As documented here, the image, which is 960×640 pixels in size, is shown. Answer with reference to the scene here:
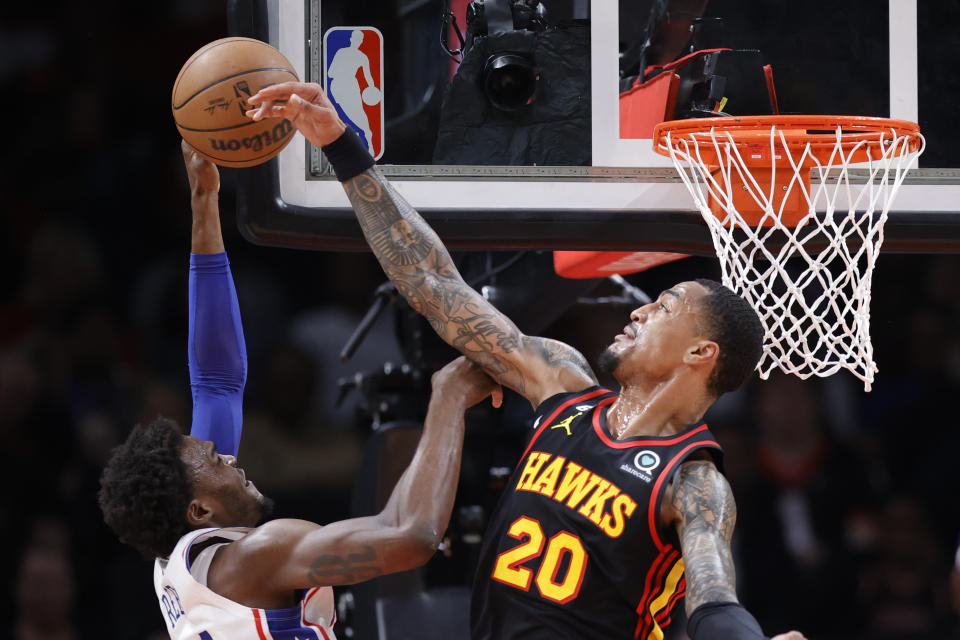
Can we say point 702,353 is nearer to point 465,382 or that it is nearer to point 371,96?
point 465,382

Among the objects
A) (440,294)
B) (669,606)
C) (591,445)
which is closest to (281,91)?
(440,294)

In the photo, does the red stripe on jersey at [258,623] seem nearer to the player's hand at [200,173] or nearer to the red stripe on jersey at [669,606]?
the red stripe on jersey at [669,606]

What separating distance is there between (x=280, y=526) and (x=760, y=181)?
1.64 meters

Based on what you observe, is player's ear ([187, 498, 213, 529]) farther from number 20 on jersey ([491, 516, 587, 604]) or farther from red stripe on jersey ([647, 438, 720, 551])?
red stripe on jersey ([647, 438, 720, 551])

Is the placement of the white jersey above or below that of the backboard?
below

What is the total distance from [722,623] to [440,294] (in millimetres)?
1045

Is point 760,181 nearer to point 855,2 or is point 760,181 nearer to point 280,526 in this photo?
point 855,2

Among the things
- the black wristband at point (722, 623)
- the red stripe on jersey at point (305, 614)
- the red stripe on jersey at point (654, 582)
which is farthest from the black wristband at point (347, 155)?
the black wristband at point (722, 623)

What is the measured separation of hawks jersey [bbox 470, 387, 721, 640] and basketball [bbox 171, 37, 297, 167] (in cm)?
98

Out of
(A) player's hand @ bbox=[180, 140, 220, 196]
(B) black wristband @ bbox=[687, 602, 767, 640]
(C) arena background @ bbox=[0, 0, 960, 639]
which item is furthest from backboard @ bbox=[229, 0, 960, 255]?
(C) arena background @ bbox=[0, 0, 960, 639]

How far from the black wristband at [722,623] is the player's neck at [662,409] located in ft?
1.83

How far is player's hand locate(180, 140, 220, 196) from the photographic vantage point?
3.11 m

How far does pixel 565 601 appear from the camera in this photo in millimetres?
2408

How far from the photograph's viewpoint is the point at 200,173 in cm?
312
